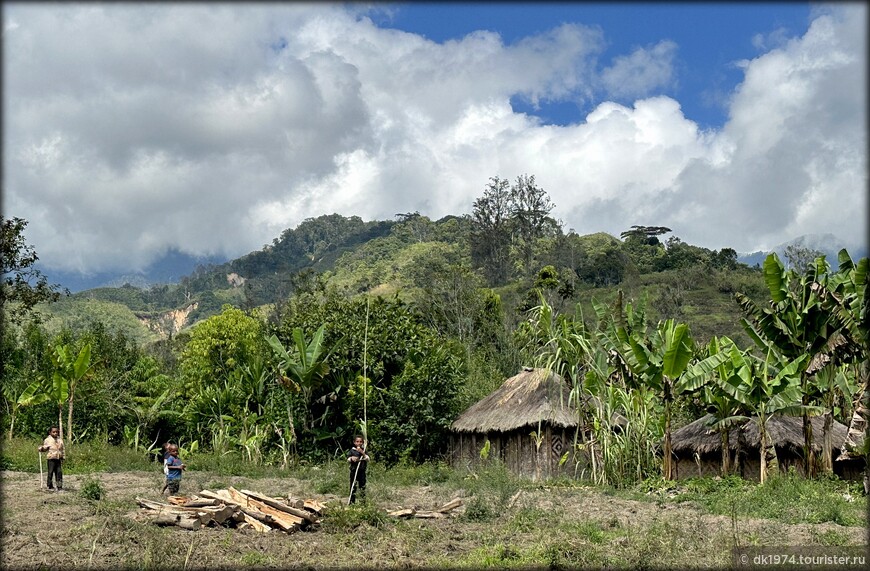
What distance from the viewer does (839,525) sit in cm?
940

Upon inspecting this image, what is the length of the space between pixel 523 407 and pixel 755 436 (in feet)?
14.7

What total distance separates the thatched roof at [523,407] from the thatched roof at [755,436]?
2328 mm

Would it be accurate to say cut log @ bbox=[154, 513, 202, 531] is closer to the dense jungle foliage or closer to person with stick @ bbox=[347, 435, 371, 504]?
person with stick @ bbox=[347, 435, 371, 504]

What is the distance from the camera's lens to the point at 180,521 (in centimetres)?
948

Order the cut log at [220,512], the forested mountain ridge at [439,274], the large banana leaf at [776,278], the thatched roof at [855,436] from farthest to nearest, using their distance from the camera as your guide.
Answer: the forested mountain ridge at [439,274] → the large banana leaf at [776,278] → the thatched roof at [855,436] → the cut log at [220,512]

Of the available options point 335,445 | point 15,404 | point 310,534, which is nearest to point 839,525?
point 310,534

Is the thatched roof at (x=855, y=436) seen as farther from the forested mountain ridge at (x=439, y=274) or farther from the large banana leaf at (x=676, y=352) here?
the forested mountain ridge at (x=439, y=274)

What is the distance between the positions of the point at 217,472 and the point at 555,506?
7.35m

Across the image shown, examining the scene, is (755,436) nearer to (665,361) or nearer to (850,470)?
(850,470)

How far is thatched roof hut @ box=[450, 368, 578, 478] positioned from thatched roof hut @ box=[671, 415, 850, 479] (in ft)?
7.66

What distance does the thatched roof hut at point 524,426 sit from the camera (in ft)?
51.2

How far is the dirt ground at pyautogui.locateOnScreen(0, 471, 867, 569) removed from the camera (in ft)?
25.5

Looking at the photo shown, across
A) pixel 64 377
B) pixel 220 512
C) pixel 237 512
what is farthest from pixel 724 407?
pixel 64 377

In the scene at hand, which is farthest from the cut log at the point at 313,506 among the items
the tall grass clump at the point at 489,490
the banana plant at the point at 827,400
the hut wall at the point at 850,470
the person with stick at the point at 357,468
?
the hut wall at the point at 850,470
